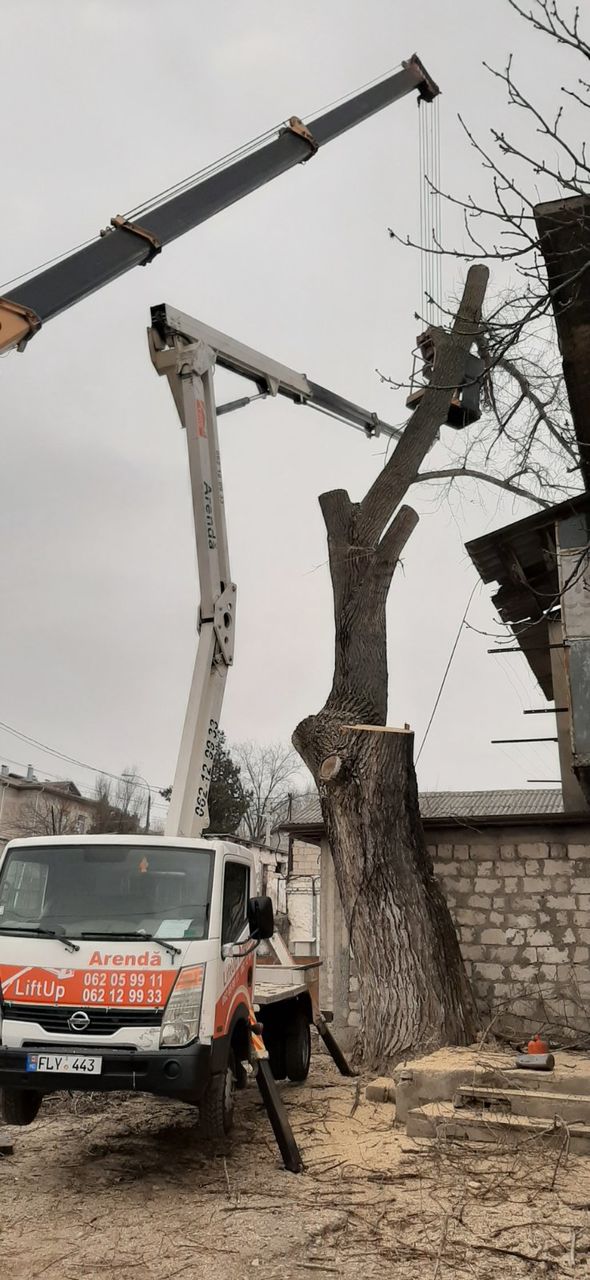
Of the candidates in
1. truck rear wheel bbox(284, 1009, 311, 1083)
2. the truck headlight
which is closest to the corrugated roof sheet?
truck rear wheel bbox(284, 1009, 311, 1083)

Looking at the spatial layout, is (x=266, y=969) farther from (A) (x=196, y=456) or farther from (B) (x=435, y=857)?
(A) (x=196, y=456)

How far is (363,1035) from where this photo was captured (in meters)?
8.62

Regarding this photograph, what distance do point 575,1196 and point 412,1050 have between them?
3238mm

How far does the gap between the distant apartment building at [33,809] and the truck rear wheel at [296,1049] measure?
38414 millimetres

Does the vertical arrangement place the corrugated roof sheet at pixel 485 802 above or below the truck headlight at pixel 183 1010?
above

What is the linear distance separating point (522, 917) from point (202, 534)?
5831mm

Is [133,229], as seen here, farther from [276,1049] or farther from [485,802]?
[485,802]

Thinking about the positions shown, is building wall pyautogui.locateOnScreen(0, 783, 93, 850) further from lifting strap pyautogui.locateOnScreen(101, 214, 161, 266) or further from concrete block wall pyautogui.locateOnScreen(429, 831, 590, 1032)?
lifting strap pyautogui.locateOnScreen(101, 214, 161, 266)

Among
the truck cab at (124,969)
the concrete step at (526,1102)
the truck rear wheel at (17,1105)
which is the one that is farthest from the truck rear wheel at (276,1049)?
the truck rear wheel at (17,1105)

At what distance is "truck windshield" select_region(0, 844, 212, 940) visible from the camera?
230 inches

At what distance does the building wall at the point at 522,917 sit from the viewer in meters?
10.2

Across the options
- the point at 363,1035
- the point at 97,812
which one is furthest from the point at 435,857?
the point at 97,812

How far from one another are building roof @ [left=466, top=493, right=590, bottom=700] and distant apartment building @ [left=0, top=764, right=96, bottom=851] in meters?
35.5

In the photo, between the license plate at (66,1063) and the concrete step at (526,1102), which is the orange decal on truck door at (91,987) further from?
the concrete step at (526,1102)
